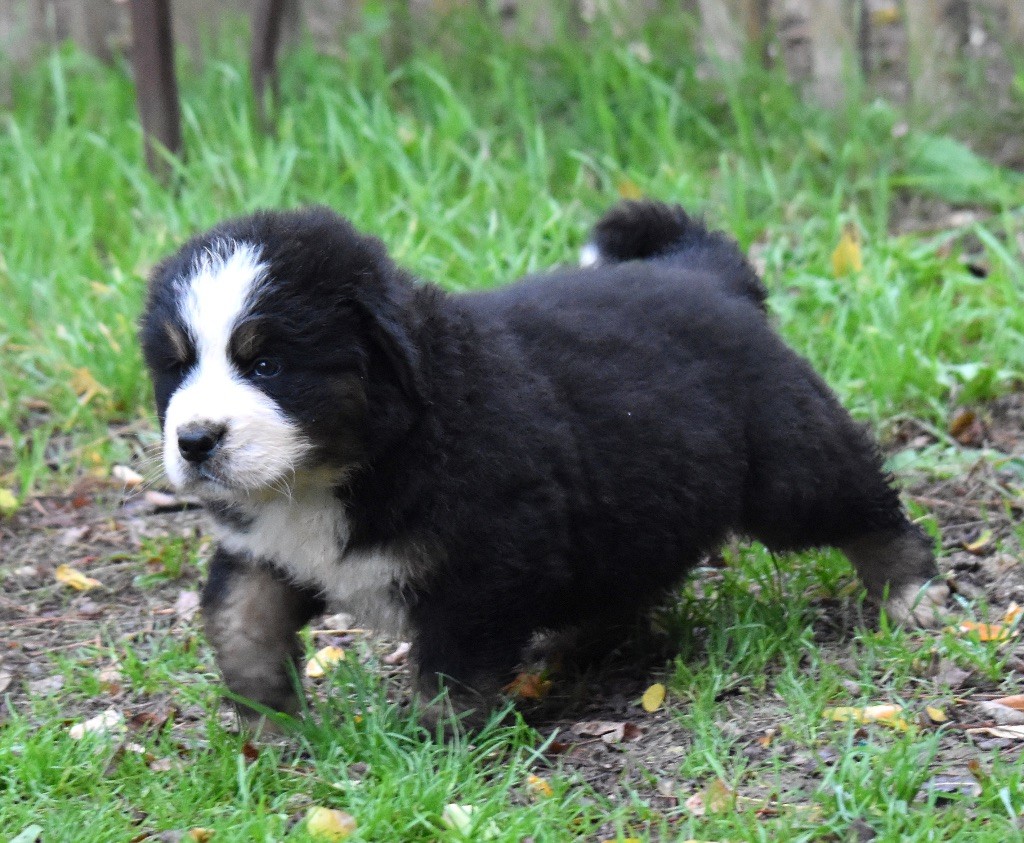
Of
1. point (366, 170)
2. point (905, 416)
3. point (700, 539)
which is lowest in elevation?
point (905, 416)

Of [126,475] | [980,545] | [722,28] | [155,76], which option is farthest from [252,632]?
[722,28]

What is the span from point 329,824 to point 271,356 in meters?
1.00

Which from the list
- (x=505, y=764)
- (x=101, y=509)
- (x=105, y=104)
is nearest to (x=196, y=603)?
(x=101, y=509)

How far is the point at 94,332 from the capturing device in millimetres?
5785

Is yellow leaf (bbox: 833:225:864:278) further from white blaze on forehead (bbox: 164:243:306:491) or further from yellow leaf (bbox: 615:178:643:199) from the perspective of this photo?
white blaze on forehead (bbox: 164:243:306:491)

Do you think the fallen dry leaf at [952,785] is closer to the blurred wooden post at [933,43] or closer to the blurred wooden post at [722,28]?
the blurred wooden post at [933,43]

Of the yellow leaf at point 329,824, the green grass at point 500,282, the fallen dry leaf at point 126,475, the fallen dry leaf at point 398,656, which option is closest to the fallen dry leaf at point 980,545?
the green grass at point 500,282

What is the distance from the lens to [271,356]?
Answer: 10.5 ft

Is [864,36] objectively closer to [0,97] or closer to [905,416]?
[905,416]

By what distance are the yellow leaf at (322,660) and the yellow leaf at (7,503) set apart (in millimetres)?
1492

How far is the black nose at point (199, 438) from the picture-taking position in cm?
313

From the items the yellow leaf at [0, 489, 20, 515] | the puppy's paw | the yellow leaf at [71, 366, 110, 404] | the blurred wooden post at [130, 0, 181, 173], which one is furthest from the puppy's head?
the blurred wooden post at [130, 0, 181, 173]

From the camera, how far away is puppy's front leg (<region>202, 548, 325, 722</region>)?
355cm

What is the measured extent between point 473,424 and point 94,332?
9.37 ft
